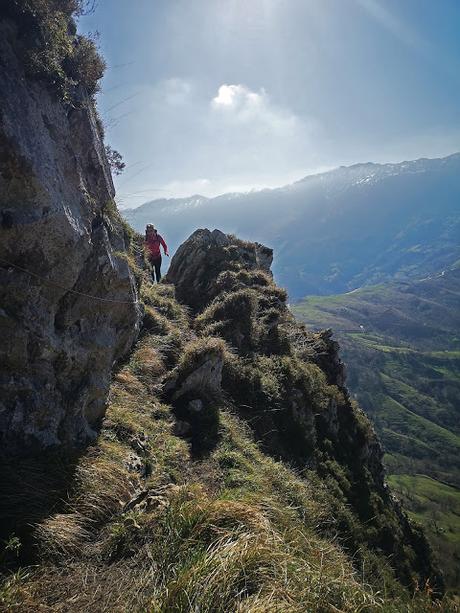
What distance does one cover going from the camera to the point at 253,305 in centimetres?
2191

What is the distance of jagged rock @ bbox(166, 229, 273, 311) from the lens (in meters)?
25.7

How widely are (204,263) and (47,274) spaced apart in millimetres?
19860

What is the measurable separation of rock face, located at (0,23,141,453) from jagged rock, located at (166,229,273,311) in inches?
566

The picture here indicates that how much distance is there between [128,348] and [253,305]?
895 cm

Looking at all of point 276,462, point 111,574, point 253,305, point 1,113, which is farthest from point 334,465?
point 1,113

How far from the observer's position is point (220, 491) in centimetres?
960

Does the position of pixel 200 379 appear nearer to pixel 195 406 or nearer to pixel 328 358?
pixel 195 406

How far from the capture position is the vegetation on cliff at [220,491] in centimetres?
513

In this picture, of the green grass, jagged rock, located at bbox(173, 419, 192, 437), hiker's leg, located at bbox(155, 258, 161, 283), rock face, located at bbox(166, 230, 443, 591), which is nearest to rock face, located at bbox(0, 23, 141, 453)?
jagged rock, located at bbox(173, 419, 192, 437)

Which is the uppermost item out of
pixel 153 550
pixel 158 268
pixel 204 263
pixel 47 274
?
pixel 204 263

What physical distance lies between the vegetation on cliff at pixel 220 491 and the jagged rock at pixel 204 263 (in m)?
0.63

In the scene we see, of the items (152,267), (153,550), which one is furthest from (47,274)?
(152,267)

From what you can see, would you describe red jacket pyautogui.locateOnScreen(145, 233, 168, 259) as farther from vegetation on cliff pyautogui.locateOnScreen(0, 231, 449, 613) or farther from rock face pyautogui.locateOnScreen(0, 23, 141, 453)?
rock face pyautogui.locateOnScreen(0, 23, 141, 453)

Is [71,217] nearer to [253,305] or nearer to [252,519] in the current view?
[252,519]
